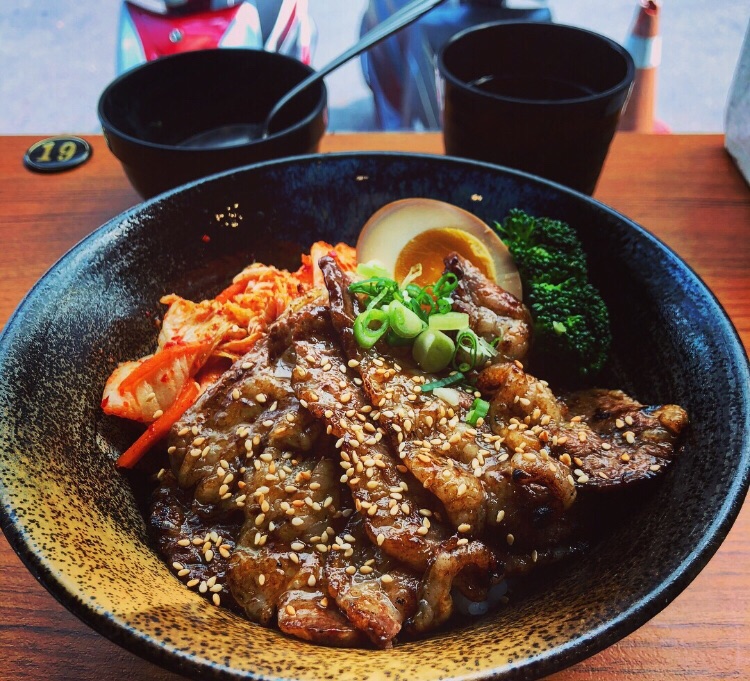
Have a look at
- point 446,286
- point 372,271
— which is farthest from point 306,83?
point 446,286

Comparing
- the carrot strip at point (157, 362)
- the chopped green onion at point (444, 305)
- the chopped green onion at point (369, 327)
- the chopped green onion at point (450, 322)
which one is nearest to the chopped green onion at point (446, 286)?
the chopped green onion at point (444, 305)

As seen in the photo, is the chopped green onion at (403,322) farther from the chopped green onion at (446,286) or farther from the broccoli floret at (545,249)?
the broccoli floret at (545,249)

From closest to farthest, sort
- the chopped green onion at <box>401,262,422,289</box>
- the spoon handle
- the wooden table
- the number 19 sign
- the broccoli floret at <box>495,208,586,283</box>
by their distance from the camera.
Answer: the wooden table
the broccoli floret at <box>495,208,586,283</box>
the chopped green onion at <box>401,262,422,289</box>
the spoon handle
the number 19 sign

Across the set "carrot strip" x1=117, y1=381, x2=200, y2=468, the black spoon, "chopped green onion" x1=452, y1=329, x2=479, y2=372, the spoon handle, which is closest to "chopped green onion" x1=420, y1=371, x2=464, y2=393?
"chopped green onion" x1=452, y1=329, x2=479, y2=372

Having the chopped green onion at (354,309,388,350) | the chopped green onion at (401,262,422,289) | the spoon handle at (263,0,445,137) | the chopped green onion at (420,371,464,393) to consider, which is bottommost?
the chopped green onion at (401,262,422,289)

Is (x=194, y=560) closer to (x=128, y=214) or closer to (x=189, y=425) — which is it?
(x=189, y=425)

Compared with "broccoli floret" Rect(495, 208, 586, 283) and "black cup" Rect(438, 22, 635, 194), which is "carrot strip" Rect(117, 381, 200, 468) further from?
"black cup" Rect(438, 22, 635, 194)

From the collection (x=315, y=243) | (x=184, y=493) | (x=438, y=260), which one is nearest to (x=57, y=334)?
(x=184, y=493)
